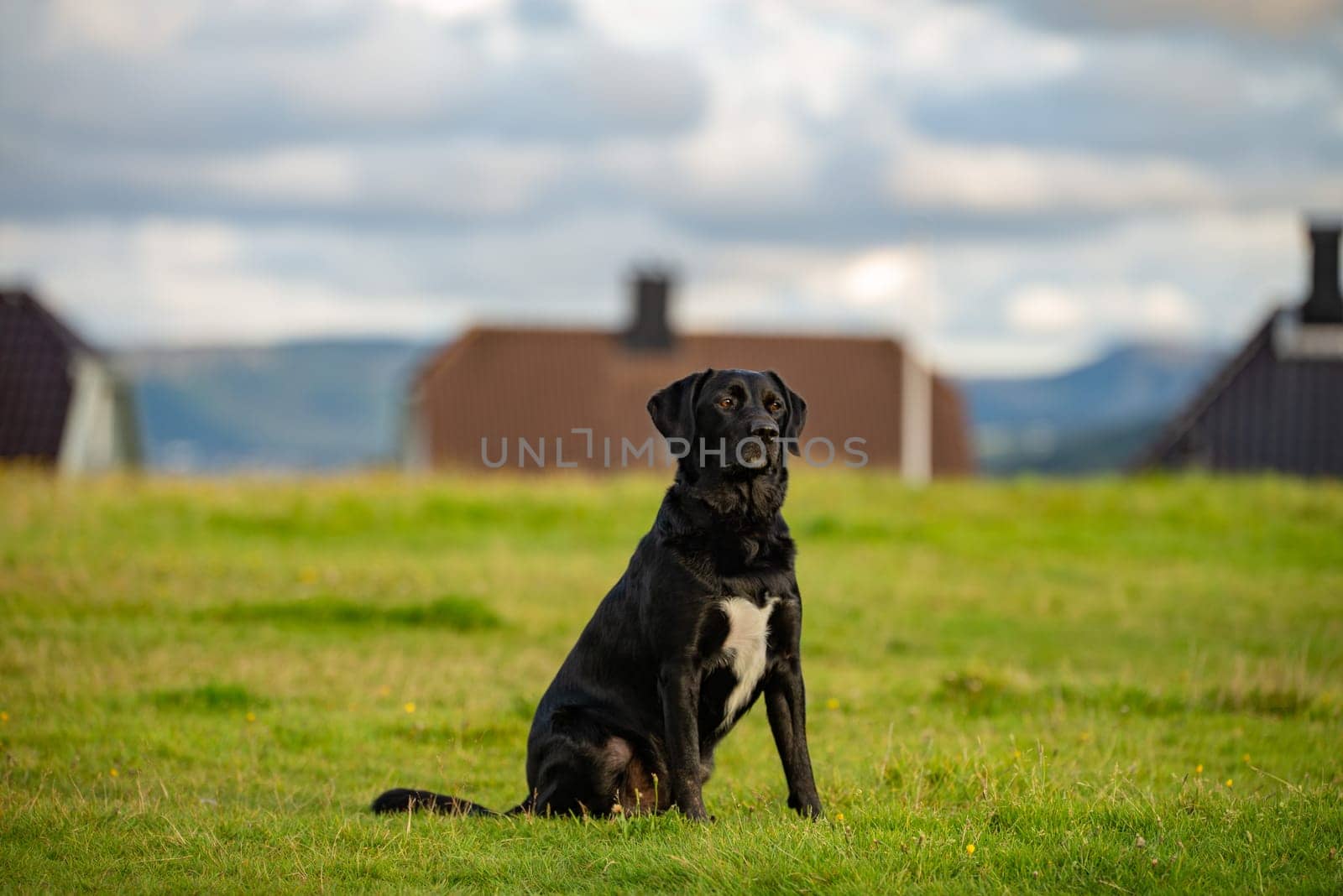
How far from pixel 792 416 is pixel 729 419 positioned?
463mm

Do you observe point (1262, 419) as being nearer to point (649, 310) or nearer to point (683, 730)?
point (649, 310)

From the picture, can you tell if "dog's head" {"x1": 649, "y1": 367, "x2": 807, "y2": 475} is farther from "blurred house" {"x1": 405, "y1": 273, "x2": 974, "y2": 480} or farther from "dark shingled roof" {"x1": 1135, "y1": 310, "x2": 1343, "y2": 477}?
"blurred house" {"x1": 405, "y1": 273, "x2": 974, "y2": 480}

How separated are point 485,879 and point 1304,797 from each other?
12.5 ft

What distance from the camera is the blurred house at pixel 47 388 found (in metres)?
34.4

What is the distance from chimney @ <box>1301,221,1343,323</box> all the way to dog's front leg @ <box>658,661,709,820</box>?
114ft

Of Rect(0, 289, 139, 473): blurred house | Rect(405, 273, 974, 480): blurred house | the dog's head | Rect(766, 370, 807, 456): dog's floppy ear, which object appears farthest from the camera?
Rect(405, 273, 974, 480): blurred house

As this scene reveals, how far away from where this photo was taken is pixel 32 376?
3497 centimetres

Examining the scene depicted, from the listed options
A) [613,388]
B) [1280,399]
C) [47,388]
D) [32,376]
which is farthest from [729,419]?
[613,388]

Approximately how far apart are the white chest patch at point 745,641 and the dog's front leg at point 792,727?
110 millimetres

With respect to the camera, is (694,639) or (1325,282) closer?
(694,639)

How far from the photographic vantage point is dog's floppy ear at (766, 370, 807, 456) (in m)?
6.34

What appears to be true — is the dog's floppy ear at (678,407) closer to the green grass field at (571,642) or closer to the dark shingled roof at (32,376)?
the green grass field at (571,642)

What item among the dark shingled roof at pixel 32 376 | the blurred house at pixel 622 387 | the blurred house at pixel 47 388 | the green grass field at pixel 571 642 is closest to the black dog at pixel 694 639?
the green grass field at pixel 571 642

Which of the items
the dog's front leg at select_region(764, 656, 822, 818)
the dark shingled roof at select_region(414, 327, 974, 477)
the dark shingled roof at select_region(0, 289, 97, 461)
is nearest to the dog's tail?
the dog's front leg at select_region(764, 656, 822, 818)
